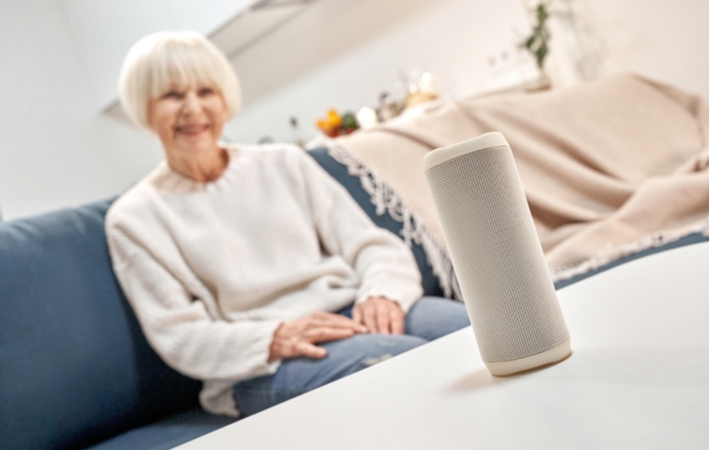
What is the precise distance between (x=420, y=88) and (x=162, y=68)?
62.7 inches

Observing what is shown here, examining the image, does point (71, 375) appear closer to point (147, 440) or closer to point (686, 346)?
point (147, 440)

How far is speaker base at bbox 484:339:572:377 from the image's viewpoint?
1.24 feet

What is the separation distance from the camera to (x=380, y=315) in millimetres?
1114

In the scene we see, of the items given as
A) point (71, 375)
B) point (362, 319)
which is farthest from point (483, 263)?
point (71, 375)

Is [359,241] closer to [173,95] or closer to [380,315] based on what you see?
[380,315]

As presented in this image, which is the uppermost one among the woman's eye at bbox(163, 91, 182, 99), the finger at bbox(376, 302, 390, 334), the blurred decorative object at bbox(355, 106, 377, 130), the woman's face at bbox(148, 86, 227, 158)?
the woman's eye at bbox(163, 91, 182, 99)

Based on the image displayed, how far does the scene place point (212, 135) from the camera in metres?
1.38

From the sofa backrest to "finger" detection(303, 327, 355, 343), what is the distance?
0.28 meters

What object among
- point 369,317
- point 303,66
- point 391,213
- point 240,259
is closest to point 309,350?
point 369,317

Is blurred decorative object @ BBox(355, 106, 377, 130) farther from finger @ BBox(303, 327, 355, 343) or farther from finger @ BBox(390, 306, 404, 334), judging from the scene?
finger @ BBox(303, 327, 355, 343)

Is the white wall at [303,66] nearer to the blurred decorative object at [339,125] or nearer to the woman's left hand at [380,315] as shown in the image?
the blurred decorative object at [339,125]

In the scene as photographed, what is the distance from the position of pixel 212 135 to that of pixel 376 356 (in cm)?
67

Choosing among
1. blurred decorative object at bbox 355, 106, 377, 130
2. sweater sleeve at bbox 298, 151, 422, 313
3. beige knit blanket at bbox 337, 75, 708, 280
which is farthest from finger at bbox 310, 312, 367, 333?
blurred decorative object at bbox 355, 106, 377, 130

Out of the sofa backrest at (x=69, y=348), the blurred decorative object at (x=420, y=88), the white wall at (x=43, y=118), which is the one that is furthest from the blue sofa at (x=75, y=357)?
the blurred decorative object at (x=420, y=88)
